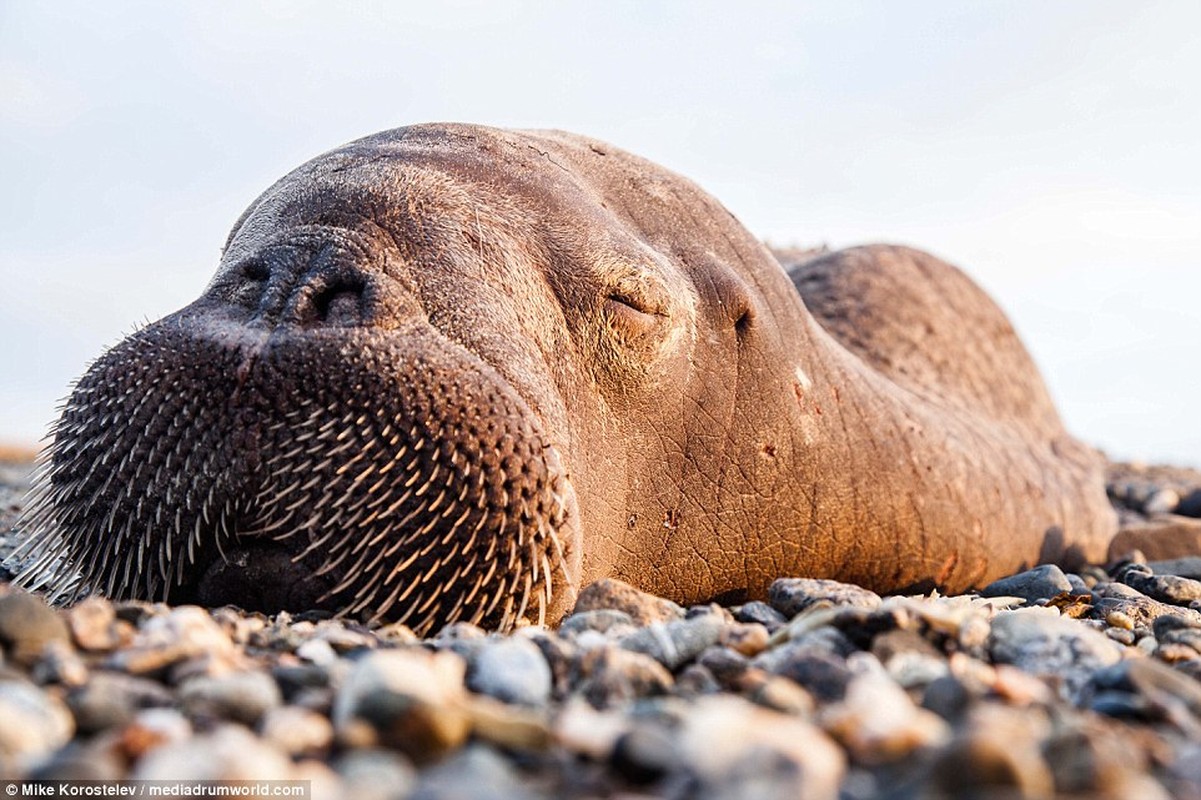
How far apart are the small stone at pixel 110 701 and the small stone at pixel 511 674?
0.57 meters

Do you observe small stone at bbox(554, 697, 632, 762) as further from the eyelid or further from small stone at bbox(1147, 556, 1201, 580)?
small stone at bbox(1147, 556, 1201, 580)

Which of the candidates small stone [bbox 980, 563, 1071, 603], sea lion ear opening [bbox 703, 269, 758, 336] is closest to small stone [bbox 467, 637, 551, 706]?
sea lion ear opening [bbox 703, 269, 758, 336]

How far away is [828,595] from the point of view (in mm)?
3754

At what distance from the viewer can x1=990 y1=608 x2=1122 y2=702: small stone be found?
2.62 metres

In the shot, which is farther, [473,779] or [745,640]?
[745,640]

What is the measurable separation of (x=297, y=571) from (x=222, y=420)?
0.48m

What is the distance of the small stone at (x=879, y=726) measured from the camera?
1767 millimetres

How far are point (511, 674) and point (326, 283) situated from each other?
1.79 m

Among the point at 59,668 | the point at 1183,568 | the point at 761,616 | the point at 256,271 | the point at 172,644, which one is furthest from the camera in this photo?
the point at 1183,568

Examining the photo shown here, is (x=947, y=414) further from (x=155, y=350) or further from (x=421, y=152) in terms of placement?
(x=155, y=350)

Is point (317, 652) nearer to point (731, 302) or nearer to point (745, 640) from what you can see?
point (745, 640)

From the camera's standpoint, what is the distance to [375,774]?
64.6 inches

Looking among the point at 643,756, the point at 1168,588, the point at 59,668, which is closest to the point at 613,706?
the point at 643,756

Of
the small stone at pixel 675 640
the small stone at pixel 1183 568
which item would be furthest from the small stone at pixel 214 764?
the small stone at pixel 1183 568
